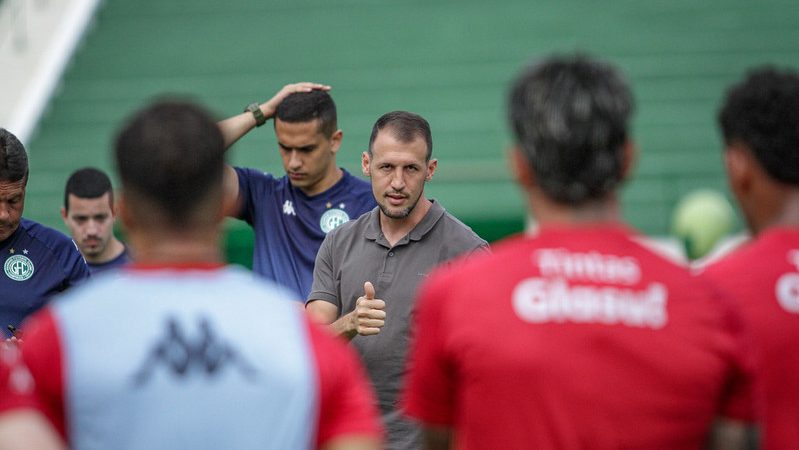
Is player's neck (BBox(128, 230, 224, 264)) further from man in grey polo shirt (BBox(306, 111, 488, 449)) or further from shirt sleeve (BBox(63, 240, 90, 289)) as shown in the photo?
shirt sleeve (BBox(63, 240, 90, 289))

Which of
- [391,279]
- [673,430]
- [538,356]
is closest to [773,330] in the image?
[673,430]

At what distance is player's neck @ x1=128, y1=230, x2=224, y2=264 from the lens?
2688 millimetres

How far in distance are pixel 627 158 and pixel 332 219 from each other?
12.7ft

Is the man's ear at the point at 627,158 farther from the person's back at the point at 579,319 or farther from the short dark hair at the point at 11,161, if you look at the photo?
the short dark hair at the point at 11,161

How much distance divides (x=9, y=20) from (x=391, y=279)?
12104 mm

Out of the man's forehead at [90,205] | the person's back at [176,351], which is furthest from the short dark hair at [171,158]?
the man's forehead at [90,205]

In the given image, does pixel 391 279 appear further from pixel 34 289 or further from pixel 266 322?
pixel 266 322

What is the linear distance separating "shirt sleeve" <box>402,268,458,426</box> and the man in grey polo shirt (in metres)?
2.34

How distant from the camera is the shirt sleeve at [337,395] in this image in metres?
2.65

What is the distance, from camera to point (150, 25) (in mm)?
16469

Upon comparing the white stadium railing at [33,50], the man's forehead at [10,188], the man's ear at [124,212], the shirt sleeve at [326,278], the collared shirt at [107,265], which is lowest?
the collared shirt at [107,265]

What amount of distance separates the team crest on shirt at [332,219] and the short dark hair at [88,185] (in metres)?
2.67

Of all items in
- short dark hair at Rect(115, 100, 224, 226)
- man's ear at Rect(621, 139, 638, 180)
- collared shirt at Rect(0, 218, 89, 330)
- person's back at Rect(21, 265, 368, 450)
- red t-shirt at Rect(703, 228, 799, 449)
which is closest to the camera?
person's back at Rect(21, 265, 368, 450)

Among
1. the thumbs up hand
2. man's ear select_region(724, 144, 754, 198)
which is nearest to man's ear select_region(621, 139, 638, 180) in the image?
man's ear select_region(724, 144, 754, 198)
